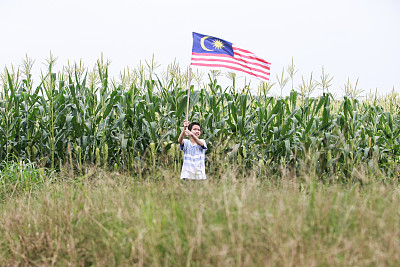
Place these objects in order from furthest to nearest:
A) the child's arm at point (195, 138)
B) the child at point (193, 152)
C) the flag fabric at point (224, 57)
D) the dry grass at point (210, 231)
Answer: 1. the flag fabric at point (224, 57)
2. the child at point (193, 152)
3. the child's arm at point (195, 138)
4. the dry grass at point (210, 231)

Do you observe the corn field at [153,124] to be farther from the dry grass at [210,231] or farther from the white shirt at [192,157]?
the dry grass at [210,231]

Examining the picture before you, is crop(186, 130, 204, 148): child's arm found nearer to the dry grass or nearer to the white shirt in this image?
the white shirt

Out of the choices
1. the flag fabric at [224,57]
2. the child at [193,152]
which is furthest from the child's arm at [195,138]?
the flag fabric at [224,57]

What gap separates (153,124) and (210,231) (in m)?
4.56

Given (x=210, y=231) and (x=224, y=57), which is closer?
(x=210, y=231)

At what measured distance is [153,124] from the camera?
7.46 metres

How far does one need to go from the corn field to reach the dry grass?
3.34m

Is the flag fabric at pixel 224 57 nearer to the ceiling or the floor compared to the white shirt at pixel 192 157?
nearer to the ceiling

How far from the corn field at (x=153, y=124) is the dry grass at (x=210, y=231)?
334 cm

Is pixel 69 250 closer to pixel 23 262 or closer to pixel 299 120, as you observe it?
pixel 23 262

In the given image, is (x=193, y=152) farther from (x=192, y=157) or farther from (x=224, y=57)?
(x=224, y=57)

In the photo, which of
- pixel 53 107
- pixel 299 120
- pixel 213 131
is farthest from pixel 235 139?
pixel 53 107

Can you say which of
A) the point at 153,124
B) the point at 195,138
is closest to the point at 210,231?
the point at 195,138

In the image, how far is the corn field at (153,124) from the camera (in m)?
7.58
